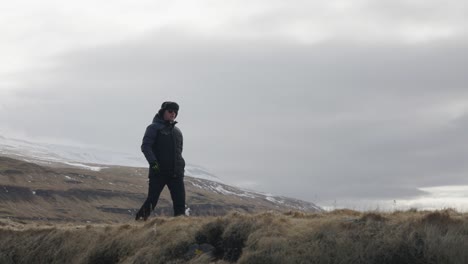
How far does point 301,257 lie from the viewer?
11672mm

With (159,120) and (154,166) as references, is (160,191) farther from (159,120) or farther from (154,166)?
(159,120)

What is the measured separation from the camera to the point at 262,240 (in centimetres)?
1234

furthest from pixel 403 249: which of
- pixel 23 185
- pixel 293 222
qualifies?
pixel 23 185

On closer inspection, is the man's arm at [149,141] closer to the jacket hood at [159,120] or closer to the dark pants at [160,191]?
the jacket hood at [159,120]

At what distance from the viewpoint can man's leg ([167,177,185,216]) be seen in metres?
17.2

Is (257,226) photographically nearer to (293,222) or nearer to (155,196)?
(293,222)

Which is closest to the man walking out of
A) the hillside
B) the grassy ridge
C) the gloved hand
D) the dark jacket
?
the dark jacket

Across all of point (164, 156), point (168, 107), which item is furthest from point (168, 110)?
point (164, 156)

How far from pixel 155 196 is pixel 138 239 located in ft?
8.45

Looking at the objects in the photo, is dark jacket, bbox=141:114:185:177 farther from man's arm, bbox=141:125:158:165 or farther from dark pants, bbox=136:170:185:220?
dark pants, bbox=136:170:185:220

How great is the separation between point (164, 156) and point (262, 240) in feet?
17.3

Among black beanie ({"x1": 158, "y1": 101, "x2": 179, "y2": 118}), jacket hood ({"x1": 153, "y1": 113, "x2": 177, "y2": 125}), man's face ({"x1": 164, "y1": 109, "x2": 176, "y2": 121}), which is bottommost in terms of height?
jacket hood ({"x1": 153, "y1": 113, "x2": 177, "y2": 125})

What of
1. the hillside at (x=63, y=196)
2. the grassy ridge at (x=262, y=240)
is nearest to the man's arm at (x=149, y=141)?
the grassy ridge at (x=262, y=240)

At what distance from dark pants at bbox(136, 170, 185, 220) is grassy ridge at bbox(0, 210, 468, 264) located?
3.71 feet
